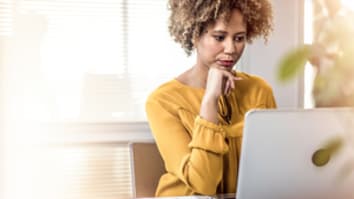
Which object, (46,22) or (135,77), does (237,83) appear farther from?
(46,22)

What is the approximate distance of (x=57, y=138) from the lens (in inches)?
69.9

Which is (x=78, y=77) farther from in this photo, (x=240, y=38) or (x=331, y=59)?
(x=331, y=59)

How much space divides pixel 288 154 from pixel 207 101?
46cm

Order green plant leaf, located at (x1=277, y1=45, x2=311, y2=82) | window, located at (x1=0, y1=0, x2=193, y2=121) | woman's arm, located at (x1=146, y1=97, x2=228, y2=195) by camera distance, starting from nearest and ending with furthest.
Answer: green plant leaf, located at (x1=277, y1=45, x2=311, y2=82) → woman's arm, located at (x1=146, y1=97, x2=228, y2=195) → window, located at (x1=0, y1=0, x2=193, y2=121)

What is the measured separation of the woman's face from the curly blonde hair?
0.06ft

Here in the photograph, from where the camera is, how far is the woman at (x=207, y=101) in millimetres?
1271

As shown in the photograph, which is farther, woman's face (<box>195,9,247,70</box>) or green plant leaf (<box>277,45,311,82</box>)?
woman's face (<box>195,9,247,70</box>)

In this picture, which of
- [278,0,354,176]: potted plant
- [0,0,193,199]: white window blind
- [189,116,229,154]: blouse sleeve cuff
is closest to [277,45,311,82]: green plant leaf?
[278,0,354,176]: potted plant

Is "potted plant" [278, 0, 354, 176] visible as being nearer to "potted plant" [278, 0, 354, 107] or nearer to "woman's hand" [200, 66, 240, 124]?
"potted plant" [278, 0, 354, 107]

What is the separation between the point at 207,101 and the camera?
4.24 feet

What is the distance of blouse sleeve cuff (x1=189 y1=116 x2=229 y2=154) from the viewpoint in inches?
49.5

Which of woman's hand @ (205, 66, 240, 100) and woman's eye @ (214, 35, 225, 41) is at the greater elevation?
woman's eye @ (214, 35, 225, 41)

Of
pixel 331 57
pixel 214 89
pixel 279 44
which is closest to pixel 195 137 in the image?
pixel 214 89

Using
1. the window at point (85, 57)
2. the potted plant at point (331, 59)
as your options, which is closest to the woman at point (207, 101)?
the window at point (85, 57)
